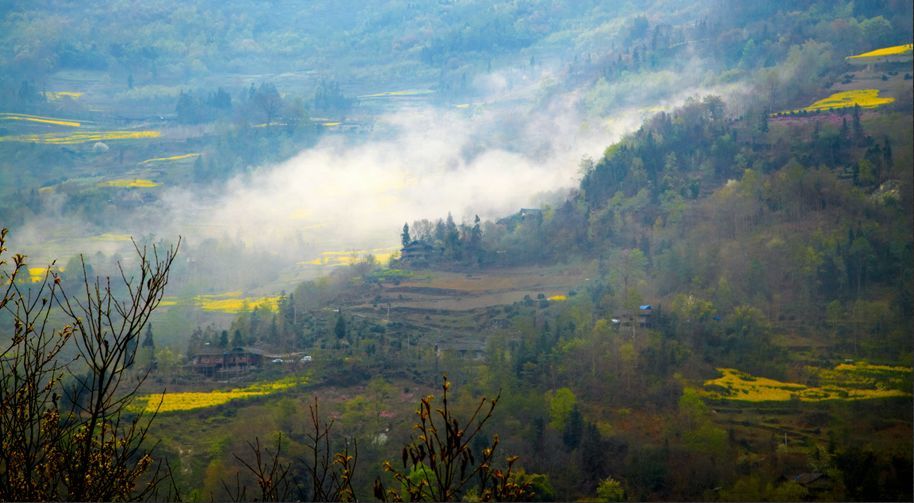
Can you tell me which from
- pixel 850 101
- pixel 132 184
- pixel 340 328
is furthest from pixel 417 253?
pixel 850 101

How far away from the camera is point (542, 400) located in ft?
72.3

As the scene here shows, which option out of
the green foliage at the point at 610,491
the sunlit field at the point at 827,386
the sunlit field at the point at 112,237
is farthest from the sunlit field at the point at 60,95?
the green foliage at the point at 610,491

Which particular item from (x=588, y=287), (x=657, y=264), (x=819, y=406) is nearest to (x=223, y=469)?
(x=819, y=406)

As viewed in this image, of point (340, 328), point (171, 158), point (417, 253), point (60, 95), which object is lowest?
point (340, 328)

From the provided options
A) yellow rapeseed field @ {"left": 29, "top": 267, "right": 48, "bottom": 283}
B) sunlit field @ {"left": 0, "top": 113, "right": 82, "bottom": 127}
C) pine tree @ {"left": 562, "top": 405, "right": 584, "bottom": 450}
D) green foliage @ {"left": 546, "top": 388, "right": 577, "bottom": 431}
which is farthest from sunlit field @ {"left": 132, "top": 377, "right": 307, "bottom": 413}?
sunlit field @ {"left": 0, "top": 113, "right": 82, "bottom": 127}

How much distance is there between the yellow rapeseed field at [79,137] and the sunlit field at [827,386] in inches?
1093

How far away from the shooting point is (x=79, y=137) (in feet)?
129

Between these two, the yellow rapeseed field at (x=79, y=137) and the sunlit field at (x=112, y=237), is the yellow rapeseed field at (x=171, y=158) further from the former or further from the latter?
the sunlit field at (x=112, y=237)

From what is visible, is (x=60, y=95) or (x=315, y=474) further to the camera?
(x=60, y=95)

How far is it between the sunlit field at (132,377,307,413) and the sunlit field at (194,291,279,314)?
5979 millimetres

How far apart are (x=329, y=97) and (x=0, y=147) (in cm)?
1960

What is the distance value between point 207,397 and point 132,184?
18.0m

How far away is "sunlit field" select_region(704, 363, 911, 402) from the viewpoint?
2205 centimetres

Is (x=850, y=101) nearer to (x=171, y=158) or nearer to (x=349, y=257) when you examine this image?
(x=349, y=257)
